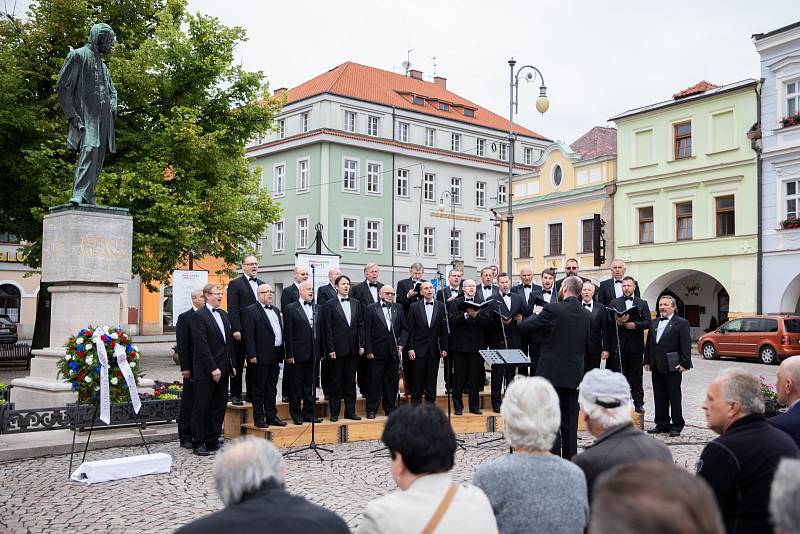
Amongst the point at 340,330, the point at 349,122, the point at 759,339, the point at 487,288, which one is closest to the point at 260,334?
the point at 340,330

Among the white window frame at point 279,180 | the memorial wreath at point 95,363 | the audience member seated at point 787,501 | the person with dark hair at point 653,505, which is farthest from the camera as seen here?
the white window frame at point 279,180

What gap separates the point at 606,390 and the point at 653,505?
87.1 inches

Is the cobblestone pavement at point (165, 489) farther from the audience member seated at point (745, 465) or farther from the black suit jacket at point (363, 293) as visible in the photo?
the audience member seated at point (745, 465)

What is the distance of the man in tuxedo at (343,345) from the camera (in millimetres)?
10766

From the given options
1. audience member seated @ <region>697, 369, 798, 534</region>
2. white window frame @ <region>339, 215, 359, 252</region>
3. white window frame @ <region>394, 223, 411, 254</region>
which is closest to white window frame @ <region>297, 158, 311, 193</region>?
white window frame @ <region>339, 215, 359, 252</region>

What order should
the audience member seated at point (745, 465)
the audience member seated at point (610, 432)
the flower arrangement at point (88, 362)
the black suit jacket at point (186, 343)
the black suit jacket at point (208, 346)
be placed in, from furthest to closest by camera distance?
the black suit jacket at point (186, 343), the black suit jacket at point (208, 346), the flower arrangement at point (88, 362), the audience member seated at point (610, 432), the audience member seated at point (745, 465)

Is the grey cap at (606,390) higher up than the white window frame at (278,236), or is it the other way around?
the white window frame at (278,236)

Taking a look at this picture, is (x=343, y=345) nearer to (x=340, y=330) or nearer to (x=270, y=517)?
(x=340, y=330)

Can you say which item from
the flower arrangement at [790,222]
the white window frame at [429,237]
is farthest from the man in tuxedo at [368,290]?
the white window frame at [429,237]

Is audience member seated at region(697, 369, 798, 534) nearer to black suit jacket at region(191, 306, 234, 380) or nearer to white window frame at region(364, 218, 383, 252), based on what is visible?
black suit jacket at region(191, 306, 234, 380)

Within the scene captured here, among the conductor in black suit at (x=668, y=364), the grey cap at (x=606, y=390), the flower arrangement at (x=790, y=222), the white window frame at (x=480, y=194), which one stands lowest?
the conductor in black suit at (x=668, y=364)

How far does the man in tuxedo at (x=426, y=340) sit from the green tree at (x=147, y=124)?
1142 centimetres

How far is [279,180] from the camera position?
154 feet

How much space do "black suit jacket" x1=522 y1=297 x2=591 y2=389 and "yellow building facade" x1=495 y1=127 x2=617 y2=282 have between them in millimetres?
26964
